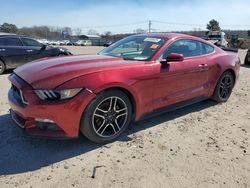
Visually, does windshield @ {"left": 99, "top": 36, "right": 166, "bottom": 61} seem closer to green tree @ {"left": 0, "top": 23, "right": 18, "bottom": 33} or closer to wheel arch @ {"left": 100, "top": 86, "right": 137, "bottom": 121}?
wheel arch @ {"left": 100, "top": 86, "right": 137, "bottom": 121}

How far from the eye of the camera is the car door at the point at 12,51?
8992 mm

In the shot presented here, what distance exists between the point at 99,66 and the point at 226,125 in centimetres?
236

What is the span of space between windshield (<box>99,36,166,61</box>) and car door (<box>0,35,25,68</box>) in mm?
5455

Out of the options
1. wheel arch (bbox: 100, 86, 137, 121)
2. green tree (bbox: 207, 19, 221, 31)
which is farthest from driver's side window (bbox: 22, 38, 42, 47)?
green tree (bbox: 207, 19, 221, 31)

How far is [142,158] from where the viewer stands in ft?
10.7

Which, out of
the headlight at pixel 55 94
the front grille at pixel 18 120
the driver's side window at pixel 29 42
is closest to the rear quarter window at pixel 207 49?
the headlight at pixel 55 94

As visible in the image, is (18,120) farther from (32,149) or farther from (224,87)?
(224,87)

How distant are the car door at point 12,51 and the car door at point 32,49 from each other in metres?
0.16

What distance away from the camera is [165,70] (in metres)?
4.06

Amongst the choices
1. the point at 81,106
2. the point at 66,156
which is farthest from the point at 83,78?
the point at 66,156

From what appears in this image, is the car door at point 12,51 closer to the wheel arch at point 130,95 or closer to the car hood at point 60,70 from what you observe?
the car hood at point 60,70

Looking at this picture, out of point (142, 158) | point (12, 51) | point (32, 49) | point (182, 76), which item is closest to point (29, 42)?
point (32, 49)

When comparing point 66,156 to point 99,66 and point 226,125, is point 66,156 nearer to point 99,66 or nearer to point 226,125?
point 99,66

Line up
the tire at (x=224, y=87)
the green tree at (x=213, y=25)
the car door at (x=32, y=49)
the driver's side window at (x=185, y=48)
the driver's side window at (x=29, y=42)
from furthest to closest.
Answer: the green tree at (x=213, y=25)
the driver's side window at (x=29, y=42)
the car door at (x=32, y=49)
the tire at (x=224, y=87)
the driver's side window at (x=185, y=48)
